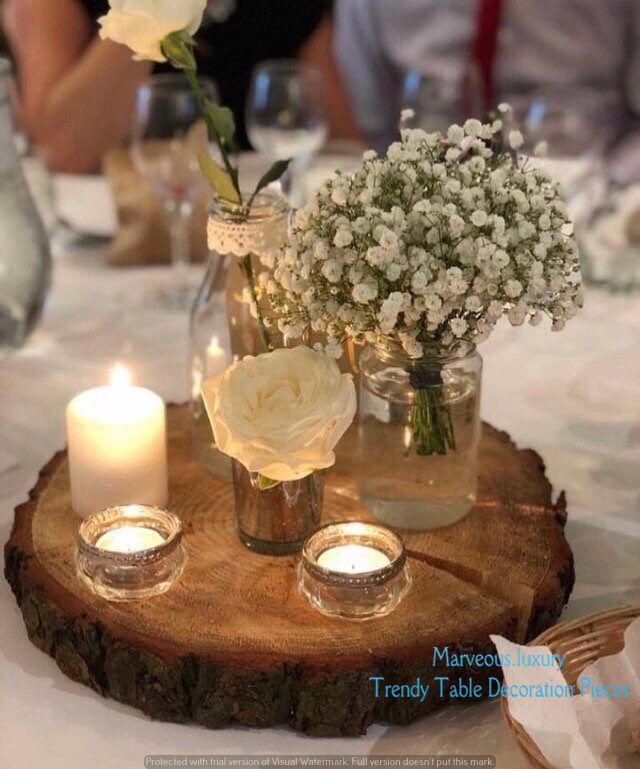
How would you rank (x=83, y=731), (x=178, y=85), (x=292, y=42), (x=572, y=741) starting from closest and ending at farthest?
1. (x=572, y=741)
2. (x=83, y=731)
3. (x=178, y=85)
4. (x=292, y=42)

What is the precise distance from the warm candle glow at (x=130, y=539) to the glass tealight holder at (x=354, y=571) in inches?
4.9

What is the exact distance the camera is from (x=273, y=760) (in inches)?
30.8

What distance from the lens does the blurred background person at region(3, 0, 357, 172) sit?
2230mm

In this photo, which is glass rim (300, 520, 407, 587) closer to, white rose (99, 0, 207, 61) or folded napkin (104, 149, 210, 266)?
white rose (99, 0, 207, 61)

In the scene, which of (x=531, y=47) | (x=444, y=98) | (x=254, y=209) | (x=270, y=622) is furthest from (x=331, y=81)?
(x=270, y=622)

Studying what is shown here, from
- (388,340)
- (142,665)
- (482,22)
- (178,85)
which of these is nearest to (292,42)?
(482,22)

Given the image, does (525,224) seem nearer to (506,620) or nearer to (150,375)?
(506,620)

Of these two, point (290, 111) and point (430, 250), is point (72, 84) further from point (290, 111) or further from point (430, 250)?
point (430, 250)

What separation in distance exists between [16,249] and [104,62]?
Answer: 0.97m

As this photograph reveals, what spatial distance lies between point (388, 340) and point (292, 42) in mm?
1923

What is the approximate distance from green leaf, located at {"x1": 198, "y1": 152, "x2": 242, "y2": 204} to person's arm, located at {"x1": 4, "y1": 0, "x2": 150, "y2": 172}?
1.36 m

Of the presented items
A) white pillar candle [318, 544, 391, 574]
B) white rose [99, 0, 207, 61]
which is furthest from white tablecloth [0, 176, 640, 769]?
white rose [99, 0, 207, 61]

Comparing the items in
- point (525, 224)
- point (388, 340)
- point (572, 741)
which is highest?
point (525, 224)

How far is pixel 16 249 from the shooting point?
54.0 inches
